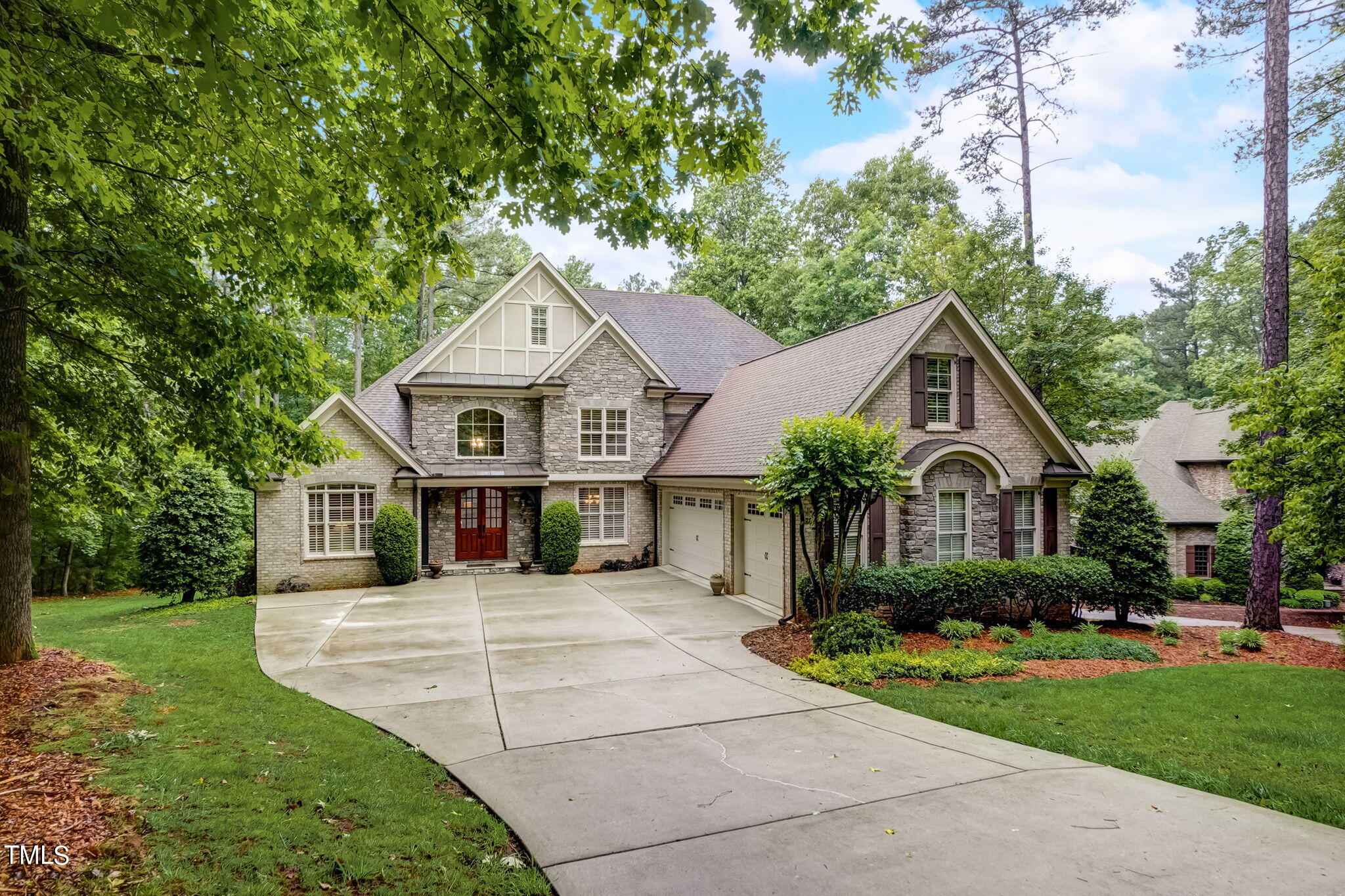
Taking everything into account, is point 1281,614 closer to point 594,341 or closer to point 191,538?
point 594,341

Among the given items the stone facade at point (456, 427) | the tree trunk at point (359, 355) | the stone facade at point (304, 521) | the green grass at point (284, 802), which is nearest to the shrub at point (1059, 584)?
the green grass at point (284, 802)

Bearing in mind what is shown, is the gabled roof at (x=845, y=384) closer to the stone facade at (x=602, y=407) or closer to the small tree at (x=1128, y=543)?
the small tree at (x=1128, y=543)

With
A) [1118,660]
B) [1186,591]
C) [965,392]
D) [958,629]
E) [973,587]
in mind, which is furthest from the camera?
[1186,591]

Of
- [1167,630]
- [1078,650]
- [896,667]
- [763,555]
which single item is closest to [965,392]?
[1078,650]

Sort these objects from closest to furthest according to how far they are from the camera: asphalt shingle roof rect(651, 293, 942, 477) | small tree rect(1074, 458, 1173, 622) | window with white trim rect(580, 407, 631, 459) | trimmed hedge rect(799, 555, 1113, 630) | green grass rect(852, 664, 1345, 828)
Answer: green grass rect(852, 664, 1345, 828) < trimmed hedge rect(799, 555, 1113, 630) < asphalt shingle roof rect(651, 293, 942, 477) < small tree rect(1074, 458, 1173, 622) < window with white trim rect(580, 407, 631, 459)

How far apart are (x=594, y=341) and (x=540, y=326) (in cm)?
188

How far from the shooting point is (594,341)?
19.1 metres

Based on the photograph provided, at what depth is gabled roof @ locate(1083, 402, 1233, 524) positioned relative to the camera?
24.5m

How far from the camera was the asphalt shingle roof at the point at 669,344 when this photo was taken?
18703 mm

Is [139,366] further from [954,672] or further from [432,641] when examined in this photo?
[954,672]

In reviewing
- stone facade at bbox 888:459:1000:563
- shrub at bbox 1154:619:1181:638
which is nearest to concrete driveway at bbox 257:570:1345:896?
stone facade at bbox 888:459:1000:563

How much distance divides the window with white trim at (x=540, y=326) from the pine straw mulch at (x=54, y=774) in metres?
13.6

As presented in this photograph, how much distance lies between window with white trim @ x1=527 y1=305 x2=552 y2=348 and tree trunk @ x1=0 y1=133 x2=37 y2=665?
12.7 metres

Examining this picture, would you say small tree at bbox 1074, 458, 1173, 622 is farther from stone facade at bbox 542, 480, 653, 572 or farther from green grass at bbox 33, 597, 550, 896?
green grass at bbox 33, 597, 550, 896
